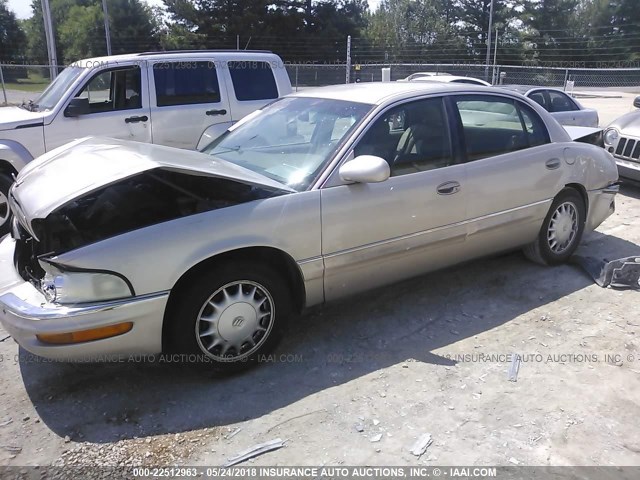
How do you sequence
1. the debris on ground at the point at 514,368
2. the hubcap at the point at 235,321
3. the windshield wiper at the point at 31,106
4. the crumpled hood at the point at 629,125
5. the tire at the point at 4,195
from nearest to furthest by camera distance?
the hubcap at the point at 235,321 → the debris on ground at the point at 514,368 → the tire at the point at 4,195 → the windshield wiper at the point at 31,106 → the crumpled hood at the point at 629,125

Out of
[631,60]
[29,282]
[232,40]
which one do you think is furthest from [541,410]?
[631,60]

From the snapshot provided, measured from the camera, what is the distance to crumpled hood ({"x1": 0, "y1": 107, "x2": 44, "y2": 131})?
6.14m

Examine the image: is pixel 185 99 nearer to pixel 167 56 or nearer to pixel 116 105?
pixel 167 56

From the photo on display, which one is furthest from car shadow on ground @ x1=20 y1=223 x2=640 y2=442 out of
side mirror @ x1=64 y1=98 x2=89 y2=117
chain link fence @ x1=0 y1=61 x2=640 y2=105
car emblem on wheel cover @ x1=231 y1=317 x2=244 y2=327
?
chain link fence @ x1=0 y1=61 x2=640 y2=105

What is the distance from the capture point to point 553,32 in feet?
159

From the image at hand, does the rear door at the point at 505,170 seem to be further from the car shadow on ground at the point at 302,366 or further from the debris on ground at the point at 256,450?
the debris on ground at the point at 256,450

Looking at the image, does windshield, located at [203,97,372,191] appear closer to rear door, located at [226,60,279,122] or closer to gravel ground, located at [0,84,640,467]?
gravel ground, located at [0,84,640,467]

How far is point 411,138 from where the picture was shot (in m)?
3.89

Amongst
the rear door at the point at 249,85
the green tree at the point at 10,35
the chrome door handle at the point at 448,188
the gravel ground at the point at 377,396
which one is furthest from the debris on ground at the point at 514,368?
the green tree at the point at 10,35

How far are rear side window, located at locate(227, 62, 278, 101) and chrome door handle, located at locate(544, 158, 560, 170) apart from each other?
4359 millimetres

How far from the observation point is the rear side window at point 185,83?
23.0 feet

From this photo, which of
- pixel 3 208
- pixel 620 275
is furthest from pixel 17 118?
pixel 620 275

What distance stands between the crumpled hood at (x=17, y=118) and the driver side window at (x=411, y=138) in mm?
4488

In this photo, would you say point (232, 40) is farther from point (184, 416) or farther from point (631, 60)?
point (184, 416)
